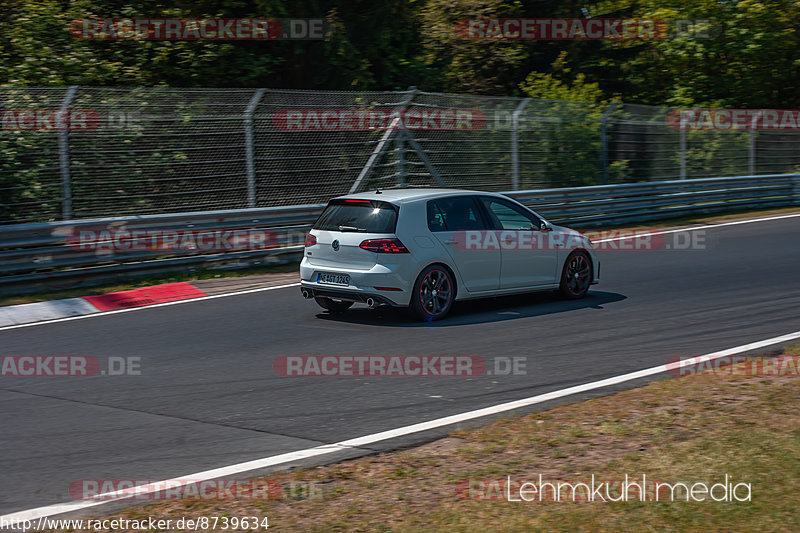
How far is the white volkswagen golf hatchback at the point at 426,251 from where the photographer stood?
1053cm

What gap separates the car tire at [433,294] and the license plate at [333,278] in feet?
2.56

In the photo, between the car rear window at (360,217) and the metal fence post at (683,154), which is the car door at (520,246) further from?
the metal fence post at (683,154)

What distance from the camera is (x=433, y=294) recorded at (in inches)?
426

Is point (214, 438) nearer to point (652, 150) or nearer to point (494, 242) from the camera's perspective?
point (494, 242)

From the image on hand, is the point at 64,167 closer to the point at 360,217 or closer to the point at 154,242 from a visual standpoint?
the point at 154,242

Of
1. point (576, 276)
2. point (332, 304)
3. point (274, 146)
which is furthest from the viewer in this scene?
point (274, 146)

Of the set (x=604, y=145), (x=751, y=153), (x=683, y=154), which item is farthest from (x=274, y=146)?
(x=751, y=153)

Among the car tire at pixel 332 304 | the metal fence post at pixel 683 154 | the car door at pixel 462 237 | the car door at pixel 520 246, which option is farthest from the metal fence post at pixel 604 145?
the car tire at pixel 332 304

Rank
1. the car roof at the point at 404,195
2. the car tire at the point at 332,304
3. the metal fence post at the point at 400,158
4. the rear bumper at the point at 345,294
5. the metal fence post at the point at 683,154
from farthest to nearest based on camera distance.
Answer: the metal fence post at the point at 683,154 → the metal fence post at the point at 400,158 → the car tire at the point at 332,304 → the car roof at the point at 404,195 → the rear bumper at the point at 345,294

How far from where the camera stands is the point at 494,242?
11.3 m

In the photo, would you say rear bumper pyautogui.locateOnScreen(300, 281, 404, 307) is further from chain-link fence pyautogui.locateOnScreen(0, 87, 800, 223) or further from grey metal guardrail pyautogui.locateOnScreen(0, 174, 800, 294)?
chain-link fence pyautogui.locateOnScreen(0, 87, 800, 223)

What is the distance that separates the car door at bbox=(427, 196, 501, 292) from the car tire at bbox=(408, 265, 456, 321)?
215 millimetres

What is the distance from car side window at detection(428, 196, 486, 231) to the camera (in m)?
11.0

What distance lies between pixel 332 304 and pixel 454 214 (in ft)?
6.11
